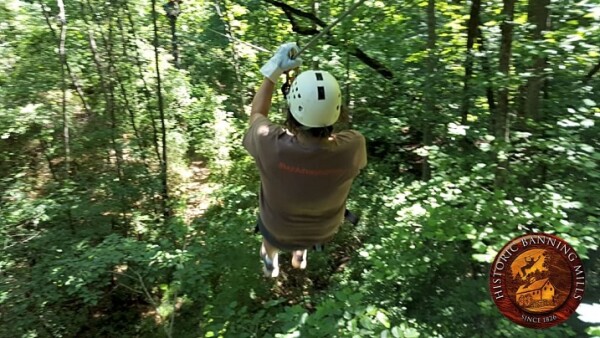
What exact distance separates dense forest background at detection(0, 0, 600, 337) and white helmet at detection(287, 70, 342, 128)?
1196 mm

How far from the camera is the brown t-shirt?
1839mm

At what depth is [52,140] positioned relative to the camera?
259 inches

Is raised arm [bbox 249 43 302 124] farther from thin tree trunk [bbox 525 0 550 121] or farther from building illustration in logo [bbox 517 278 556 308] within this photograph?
thin tree trunk [bbox 525 0 550 121]

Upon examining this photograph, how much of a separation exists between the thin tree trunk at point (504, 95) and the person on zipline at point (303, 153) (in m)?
1.93

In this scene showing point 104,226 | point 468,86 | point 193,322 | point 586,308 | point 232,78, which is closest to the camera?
point 586,308

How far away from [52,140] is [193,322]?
3847 mm

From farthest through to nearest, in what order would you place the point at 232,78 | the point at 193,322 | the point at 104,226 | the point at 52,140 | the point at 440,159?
the point at 232,78 < the point at 52,140 < the point at 104,226 < the point at 193,322 < the point at 440,159

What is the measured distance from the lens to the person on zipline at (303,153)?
5.93 feet

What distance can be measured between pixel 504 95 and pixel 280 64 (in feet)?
8.93

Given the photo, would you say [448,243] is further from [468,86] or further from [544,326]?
[468,86]

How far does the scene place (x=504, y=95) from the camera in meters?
3.89

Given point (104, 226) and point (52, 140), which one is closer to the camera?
point (104, 226)

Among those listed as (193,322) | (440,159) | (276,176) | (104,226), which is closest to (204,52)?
(104,226)

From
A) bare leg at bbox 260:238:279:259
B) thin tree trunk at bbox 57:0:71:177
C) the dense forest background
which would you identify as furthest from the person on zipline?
thin tree trunk at bbox 57:0:71:177
